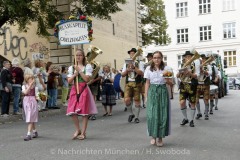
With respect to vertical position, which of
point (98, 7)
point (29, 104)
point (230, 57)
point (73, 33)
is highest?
point (98, 7)

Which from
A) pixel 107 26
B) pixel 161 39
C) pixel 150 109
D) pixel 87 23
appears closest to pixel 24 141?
pixel 150 109

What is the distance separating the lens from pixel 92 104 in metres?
A: 9.03

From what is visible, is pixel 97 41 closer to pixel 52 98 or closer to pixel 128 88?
pixel 52 98

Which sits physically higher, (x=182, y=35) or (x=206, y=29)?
(x=206, y=29)

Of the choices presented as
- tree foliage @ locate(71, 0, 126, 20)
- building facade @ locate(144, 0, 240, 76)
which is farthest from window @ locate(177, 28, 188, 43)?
tree foliage @ locate(71, 0, 126, 20)

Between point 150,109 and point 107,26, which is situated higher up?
point 107,26

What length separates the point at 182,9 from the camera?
57.2m

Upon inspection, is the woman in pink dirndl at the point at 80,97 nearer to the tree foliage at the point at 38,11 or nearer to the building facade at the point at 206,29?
the tree foliage at the point at 38,11

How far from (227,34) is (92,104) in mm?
47654

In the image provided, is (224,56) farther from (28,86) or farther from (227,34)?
(28,86)

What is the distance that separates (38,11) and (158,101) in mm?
9222

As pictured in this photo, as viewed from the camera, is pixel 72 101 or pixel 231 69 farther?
pixel 231 69

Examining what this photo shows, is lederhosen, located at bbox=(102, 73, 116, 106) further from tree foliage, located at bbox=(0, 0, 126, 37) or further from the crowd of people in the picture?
tree foliage, located at bbox=(0, 0, 126, 37)

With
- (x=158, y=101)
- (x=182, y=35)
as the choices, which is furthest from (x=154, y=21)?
(x=158, y=101)
